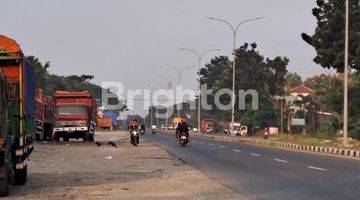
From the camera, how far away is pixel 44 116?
4319 cm

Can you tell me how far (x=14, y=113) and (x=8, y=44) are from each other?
387 centimetres

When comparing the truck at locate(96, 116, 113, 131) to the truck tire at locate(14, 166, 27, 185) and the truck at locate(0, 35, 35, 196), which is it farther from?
the truck tire at locate(14, 166, 27, 185)

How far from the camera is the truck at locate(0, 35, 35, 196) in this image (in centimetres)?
1291

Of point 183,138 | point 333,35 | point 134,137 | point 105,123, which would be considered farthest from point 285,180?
point 105,123

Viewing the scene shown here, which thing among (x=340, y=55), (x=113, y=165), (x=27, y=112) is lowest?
(x=113, y=165)

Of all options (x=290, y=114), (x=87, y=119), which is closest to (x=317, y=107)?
(x=290, y=114)

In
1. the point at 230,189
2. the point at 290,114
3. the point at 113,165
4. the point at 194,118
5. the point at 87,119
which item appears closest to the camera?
the point at 230,189

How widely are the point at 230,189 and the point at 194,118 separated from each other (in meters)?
145

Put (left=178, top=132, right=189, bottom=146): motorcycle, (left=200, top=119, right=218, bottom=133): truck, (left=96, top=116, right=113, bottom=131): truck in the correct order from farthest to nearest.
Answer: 1. (left=96, top=116, right=113, bottom=131): truck
2. (left=200, top=119, right=218, bottom=133): truck
3. (left=178, top=132, right=189, bottom=146): motorcycle

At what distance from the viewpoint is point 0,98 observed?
12805mm

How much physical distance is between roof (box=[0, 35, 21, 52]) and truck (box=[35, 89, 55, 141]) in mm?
21120

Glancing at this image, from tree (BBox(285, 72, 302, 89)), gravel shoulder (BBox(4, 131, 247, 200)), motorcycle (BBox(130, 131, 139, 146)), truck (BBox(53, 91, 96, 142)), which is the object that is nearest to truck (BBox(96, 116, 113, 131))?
tree (BBox(285, 72, 302, 89))

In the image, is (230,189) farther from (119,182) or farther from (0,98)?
(0,98)

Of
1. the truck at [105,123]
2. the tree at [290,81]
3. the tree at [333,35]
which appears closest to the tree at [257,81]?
the tree at [290,81]
